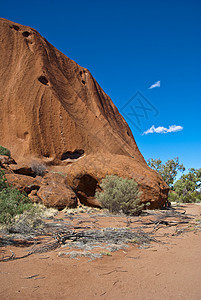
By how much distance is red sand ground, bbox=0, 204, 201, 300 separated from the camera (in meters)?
2.41

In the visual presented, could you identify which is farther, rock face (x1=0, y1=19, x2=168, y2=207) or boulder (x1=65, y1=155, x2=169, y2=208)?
rock face (x1=0, y1=19, x2=168, y2=207)

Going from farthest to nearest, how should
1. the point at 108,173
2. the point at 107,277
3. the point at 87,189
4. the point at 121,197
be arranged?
the point at 87,189
the point at 108,173
the point at 121,197
the point at 107,277

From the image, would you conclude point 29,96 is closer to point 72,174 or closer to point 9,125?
point 9,125

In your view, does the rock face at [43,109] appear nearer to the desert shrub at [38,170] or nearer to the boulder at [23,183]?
the desert shrub at [38,170]

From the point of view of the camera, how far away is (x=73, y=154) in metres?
28.9

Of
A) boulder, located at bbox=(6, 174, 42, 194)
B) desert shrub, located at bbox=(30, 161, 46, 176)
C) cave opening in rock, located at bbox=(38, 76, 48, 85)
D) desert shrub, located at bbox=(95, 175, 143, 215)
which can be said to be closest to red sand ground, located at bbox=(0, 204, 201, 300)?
desert shrub, located at bbox=(95, 175, 143, 215)

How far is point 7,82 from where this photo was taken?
98.0 feet

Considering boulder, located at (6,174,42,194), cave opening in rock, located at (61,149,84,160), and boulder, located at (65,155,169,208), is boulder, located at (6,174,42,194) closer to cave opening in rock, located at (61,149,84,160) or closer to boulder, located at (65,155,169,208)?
boulder, located at (65,155,169,208)

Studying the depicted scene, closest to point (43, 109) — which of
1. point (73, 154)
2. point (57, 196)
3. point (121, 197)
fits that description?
point (73, 154)

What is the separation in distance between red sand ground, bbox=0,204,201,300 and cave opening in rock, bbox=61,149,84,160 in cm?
2471

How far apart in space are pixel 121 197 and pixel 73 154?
1990 centimetres

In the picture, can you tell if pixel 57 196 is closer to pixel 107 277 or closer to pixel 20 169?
pixel 20 169

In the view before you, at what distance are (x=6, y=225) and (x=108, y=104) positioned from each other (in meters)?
40.7

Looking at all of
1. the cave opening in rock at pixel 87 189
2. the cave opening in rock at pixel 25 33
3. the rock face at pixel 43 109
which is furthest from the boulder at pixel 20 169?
the cave opening in rock at pixel 25 33
